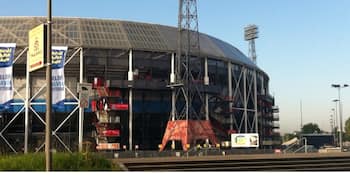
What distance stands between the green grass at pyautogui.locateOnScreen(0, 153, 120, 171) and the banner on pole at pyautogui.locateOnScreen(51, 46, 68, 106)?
81.6ft

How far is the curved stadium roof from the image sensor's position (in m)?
68.1

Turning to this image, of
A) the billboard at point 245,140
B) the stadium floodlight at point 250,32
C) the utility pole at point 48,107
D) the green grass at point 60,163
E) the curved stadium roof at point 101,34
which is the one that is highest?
the stadium floodlight at point 250,32

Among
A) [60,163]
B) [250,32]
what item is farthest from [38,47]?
[250,32]

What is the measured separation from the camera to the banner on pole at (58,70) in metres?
42.7

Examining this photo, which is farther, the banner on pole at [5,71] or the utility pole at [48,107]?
the banner on pole at [5,71]

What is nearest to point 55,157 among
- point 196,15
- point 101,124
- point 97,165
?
point 97,165

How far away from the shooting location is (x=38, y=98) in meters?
66.2

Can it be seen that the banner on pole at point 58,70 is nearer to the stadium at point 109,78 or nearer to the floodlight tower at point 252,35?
the stadium at point 109,78

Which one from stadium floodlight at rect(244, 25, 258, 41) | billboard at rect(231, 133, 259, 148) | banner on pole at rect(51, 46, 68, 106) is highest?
stadium floodlight at rect(244, 25, 258, 41)

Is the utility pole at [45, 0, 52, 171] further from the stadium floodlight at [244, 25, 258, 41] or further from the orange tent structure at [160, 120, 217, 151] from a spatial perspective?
the stadium floodlight at [244, 25, 258, 41]

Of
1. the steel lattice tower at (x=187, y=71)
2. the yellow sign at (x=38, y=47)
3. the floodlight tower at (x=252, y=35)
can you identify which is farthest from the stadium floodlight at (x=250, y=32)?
the yellow sign at (x=38, y=47)

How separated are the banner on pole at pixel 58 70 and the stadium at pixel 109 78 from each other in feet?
50.3

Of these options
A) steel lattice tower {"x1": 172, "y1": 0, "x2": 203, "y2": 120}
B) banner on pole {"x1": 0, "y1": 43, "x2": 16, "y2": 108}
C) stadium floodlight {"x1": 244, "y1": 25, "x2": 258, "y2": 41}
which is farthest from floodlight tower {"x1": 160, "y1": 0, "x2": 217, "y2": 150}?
stadium floodlight {"x1": 244, "y1": 25, "x2": 258, "y2": 41}

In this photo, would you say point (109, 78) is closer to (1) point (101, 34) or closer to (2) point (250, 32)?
(1) point (101, 34)
